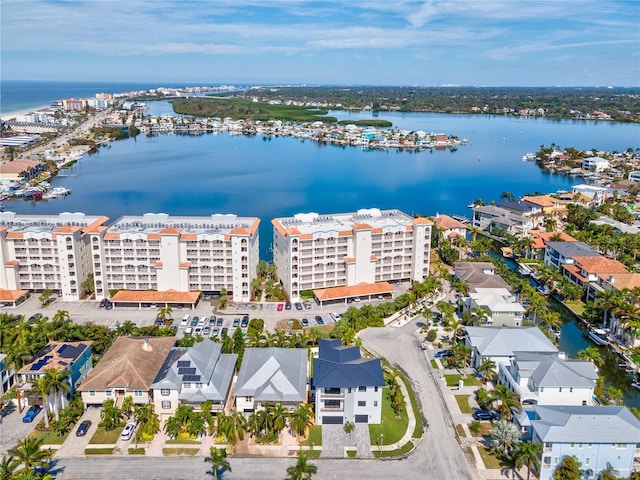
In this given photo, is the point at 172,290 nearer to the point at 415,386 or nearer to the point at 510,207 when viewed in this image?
the point at 415,386

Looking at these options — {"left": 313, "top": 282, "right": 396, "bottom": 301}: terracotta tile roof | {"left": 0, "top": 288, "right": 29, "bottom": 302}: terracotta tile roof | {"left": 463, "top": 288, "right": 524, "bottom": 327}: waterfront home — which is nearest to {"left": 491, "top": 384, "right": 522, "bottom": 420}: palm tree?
{"left": 463, "top": 288, "right": 524, "bottom": 327}: waterfront home

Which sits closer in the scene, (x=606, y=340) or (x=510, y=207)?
(x=606, y=340)

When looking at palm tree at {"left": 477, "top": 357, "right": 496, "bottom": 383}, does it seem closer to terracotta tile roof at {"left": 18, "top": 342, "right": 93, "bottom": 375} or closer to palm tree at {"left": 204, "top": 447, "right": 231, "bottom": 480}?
palm tree at {"left": 204, "top": 447, "right": 231, "bottom": 480}

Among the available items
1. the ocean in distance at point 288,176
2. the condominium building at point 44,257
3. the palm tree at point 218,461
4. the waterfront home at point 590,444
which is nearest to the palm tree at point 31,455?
the palm tree at point 218,461

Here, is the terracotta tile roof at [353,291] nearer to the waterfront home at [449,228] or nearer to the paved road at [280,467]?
the waterfront home at [449,228]

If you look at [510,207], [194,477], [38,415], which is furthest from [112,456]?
[510,207]
